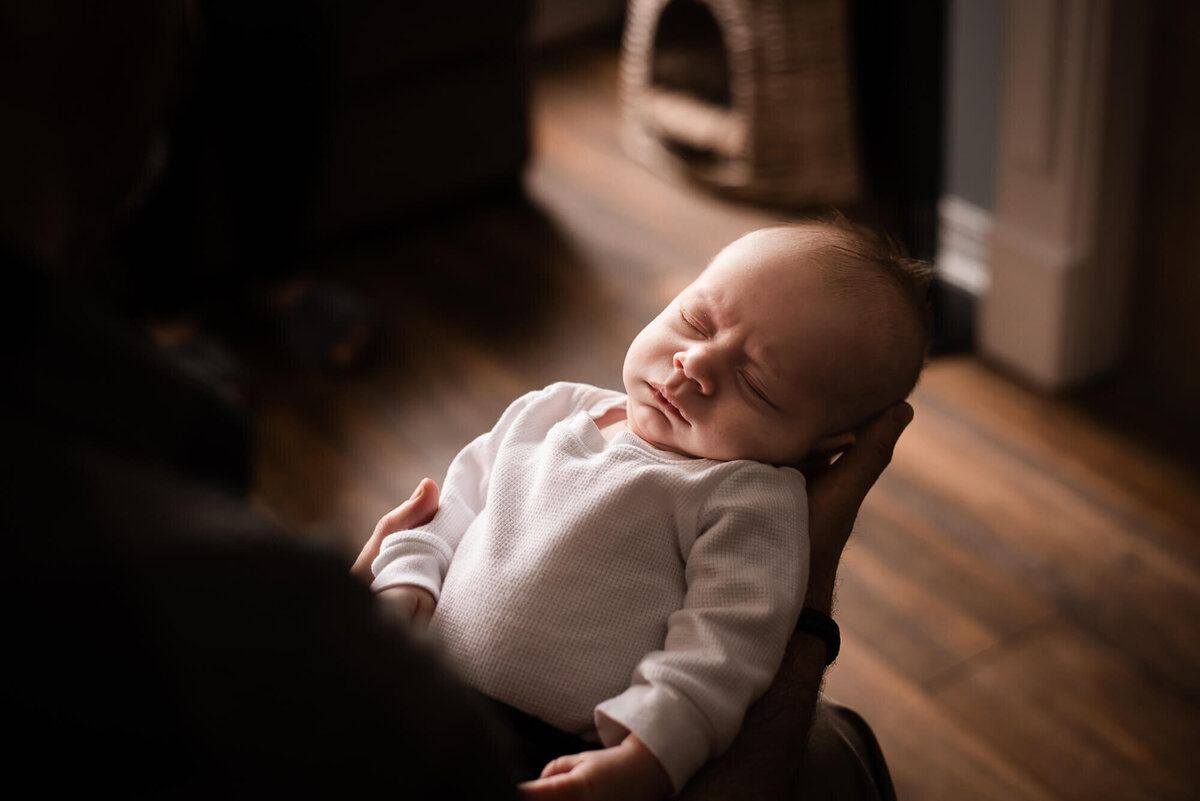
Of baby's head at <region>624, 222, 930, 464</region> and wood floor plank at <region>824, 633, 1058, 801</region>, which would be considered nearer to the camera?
baby's head at <region>624, 222, 930, 464</region>

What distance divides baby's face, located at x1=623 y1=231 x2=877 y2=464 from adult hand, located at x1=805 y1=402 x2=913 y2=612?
3 centimetres

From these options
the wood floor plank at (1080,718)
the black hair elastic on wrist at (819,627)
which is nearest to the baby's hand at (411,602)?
the black hair elastic on wrist at (819,627)

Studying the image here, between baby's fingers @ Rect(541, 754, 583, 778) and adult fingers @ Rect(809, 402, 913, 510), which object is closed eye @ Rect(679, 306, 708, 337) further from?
baby's fingers @ Rect(541, 754, 583, 778)

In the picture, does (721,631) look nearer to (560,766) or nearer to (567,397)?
(560,766)

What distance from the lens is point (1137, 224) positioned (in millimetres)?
1991

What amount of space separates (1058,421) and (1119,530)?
27 centimetres

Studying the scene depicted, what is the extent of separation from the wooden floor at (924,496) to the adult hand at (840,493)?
2.31 ft

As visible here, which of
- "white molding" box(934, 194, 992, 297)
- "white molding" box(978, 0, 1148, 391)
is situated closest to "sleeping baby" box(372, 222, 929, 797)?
"white molding" box(978, 0, 1148, 391)

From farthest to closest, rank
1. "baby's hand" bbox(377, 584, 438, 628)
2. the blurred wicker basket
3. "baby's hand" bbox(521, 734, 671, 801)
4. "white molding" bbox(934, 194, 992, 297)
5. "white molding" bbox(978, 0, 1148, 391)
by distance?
the blurred wicker basket < "white molding" bbox(934, 194, 992, 297) < "white molding" bbox(978, 0, 1148, 391) < "baby's hand" bbox(377, 584, 438, 628) < "baby's hand" bbox(521, 734, 671, 801)

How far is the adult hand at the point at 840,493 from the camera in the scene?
865 millimetres

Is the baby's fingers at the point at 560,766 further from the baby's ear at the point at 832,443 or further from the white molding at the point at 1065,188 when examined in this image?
the white molding at the point at 1065,188

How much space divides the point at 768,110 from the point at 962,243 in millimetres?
538

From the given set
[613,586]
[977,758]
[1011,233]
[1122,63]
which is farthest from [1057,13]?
[613,586]

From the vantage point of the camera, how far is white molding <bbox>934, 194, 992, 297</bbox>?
2.26 meters
